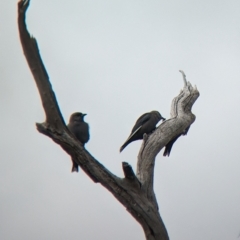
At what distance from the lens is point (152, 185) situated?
215 inches

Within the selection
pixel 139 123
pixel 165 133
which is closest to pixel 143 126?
pixel 139 123

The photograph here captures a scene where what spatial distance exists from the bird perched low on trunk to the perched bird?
25.8 inches

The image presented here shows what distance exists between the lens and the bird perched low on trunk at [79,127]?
6.73 meters

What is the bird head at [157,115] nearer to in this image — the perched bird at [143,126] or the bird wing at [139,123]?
the perched bird at [143,126]

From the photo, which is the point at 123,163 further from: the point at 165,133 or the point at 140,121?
the point at 140,121

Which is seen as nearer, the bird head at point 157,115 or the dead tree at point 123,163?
the dead tree at point 123,163

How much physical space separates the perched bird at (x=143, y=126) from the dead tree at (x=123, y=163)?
1.02 ft

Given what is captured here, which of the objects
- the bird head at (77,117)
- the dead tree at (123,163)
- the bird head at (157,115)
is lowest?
the dead tree at (123,163)

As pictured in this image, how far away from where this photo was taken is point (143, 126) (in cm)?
667

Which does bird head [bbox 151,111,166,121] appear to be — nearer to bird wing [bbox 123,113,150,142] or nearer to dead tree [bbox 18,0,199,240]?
bird wing [bbox 123,113,150,142]

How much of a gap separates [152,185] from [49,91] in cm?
195

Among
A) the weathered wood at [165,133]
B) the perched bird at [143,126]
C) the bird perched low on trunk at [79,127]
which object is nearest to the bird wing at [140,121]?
the perched bird at [143,126]

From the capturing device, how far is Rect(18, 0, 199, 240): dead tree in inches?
172

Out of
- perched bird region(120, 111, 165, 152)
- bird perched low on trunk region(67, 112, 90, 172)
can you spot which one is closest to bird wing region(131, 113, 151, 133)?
perched bird region(120, 111, 165, 152)
